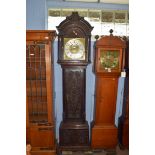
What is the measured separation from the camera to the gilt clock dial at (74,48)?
3.07m

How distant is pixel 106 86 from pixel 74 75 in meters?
0.55

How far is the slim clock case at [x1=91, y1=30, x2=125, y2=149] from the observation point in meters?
3.08

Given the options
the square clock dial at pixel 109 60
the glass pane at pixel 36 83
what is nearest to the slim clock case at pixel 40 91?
the glass pane at pixel 36 83

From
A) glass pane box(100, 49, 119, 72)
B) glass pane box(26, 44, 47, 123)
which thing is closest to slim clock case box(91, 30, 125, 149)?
glass pane box(100, 49, 119, 72)

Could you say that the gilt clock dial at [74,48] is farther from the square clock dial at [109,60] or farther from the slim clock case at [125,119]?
the slim clock case at [125,119]

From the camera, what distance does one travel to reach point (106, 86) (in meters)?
3.19

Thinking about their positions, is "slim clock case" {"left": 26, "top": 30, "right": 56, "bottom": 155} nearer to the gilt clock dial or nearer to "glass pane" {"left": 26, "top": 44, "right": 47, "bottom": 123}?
"glass pane" {"left": 26, "top": 44, "right": 47, "bottom": 123}

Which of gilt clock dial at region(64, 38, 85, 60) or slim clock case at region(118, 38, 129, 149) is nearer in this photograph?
gilt clock dial at region(64, 38, 85, 60)

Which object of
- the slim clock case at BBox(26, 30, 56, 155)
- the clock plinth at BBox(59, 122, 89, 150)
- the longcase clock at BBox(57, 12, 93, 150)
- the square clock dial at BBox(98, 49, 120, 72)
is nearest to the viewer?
the slim clock case at BBox(26, 30, 56, 155)

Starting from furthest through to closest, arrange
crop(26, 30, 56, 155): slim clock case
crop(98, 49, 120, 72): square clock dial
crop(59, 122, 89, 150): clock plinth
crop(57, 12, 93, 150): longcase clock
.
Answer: crop(59, 122, 89, 150): clock plinth, crop(98, 49, 120, 72): square clock dial, crop(57, 12, 93, 150): longcase clock, crop(26, 30, 56, 155): slim clock case

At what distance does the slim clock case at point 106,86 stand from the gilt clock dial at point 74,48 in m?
0.23

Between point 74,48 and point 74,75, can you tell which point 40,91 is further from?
point 74,48

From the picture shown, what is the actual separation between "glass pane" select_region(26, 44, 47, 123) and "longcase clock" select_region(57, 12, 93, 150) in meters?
0.35
